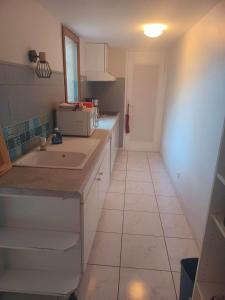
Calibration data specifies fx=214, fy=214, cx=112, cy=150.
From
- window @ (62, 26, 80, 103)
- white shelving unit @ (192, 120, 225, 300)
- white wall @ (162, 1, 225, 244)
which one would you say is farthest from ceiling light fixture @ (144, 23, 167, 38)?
white shelving unit @ (192, 120, 225, 300)

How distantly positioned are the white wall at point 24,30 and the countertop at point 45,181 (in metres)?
0.81

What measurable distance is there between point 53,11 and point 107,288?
254 centimetres

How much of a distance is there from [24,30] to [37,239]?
5.26 feet

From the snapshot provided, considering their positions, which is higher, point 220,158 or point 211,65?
point 211,65

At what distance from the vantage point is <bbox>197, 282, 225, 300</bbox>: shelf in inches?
46.3

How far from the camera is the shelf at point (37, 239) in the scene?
1.31 m

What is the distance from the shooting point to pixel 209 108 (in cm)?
193

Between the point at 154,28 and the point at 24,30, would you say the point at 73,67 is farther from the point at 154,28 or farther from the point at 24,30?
the point at 24,30

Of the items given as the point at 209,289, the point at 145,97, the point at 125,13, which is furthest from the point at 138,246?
the point at 145,97

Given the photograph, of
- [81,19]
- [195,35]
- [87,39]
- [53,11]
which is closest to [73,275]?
[53,11]

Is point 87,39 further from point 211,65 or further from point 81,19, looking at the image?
point 211,65

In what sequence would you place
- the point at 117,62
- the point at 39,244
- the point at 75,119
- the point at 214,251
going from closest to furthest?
the point at 214,251
the point at 39,244
the point at 75,119
the point at 117,62

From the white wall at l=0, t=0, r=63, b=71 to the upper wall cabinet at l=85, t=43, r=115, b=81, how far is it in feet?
4.67

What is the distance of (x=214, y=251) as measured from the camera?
1.20 metres
